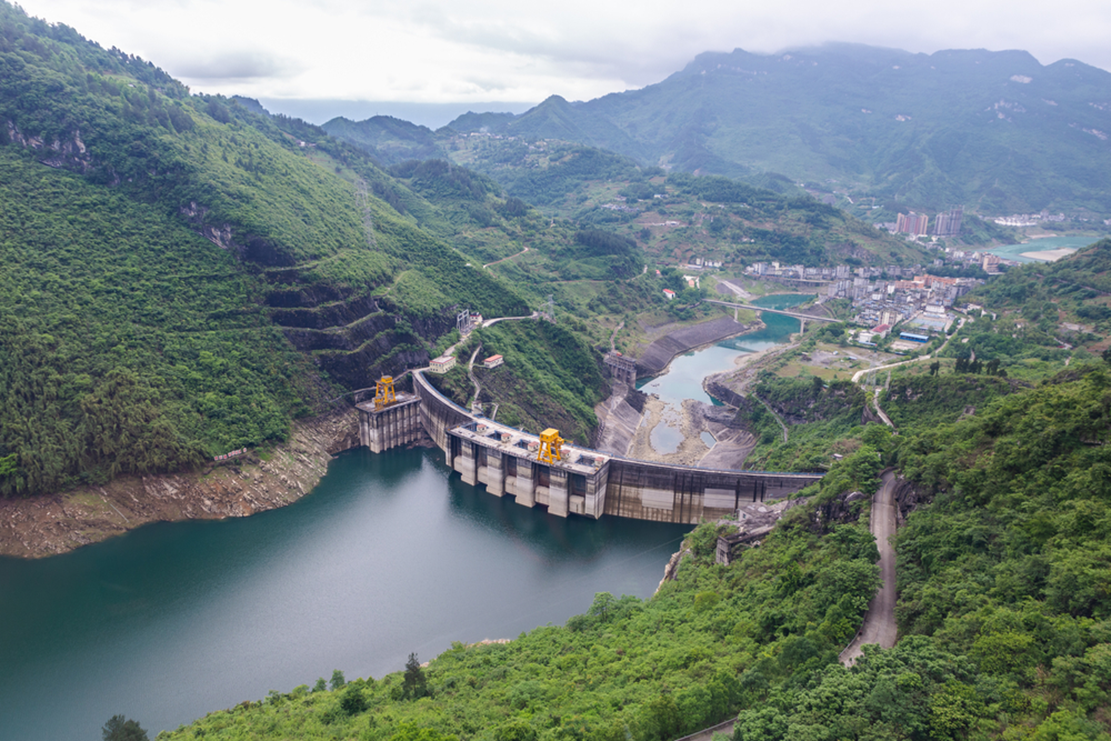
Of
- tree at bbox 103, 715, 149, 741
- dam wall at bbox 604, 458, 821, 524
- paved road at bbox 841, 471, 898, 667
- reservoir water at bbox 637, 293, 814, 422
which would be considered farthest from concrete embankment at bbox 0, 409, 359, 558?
paved road at bbox 841, 471, 898, 667

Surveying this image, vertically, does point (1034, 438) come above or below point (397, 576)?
above

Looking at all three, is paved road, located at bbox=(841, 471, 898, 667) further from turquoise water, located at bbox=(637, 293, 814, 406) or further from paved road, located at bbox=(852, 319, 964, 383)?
paved road, located at bbox=(852, 319, 964, 383)

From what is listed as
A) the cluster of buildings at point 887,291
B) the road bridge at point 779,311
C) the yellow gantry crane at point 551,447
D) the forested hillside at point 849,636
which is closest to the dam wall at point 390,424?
the yellow gantry crane at point 551,447

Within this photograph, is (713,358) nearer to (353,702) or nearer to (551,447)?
(551,447)

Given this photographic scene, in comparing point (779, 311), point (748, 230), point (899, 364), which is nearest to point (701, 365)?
point (899, 364)

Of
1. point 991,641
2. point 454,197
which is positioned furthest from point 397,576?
point 454,197

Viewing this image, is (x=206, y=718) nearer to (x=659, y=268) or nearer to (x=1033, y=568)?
(x=1033, y=568)
